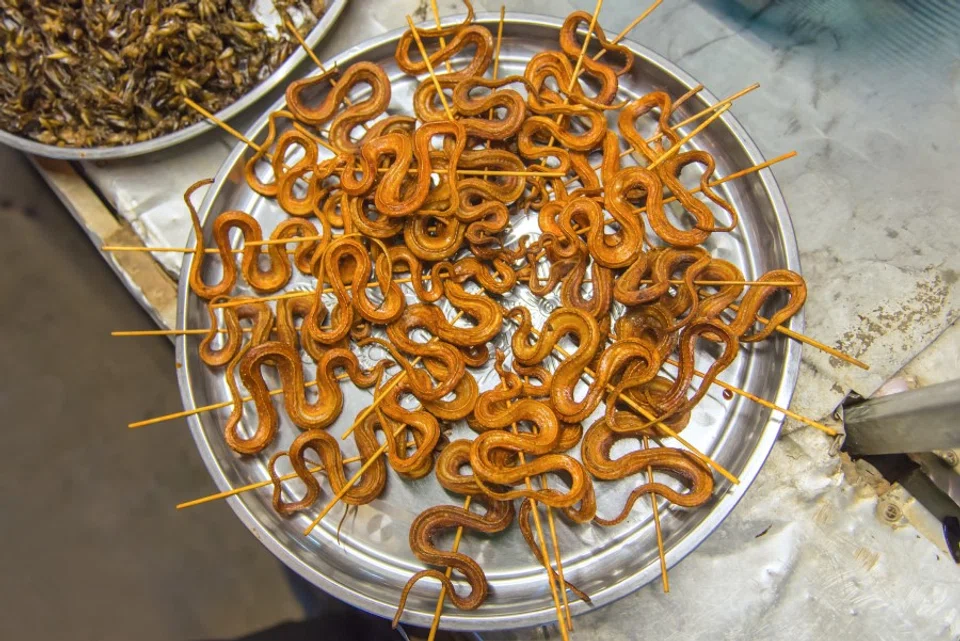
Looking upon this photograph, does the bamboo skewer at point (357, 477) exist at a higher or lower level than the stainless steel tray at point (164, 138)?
lower

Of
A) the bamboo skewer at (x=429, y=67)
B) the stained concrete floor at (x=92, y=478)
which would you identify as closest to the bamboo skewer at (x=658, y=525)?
the bamboo skewer at (x=429, y=67)

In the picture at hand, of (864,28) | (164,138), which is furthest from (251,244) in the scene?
(864,28)

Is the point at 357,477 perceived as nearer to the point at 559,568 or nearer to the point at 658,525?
the point at 559,568

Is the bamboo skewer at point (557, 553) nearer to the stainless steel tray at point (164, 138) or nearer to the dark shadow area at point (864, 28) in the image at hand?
the stainless steel tray at point (164, 138)

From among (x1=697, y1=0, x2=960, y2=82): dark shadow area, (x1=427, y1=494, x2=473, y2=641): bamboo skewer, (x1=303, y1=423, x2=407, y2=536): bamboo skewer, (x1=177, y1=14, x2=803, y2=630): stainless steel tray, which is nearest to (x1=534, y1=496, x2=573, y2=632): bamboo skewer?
(x1=177, y1=14, x2=803, y2=630): stainless steel tray

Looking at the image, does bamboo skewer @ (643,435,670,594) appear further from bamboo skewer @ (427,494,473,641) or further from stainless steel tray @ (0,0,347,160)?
stainless steel tray @ (0,0,347,160)
